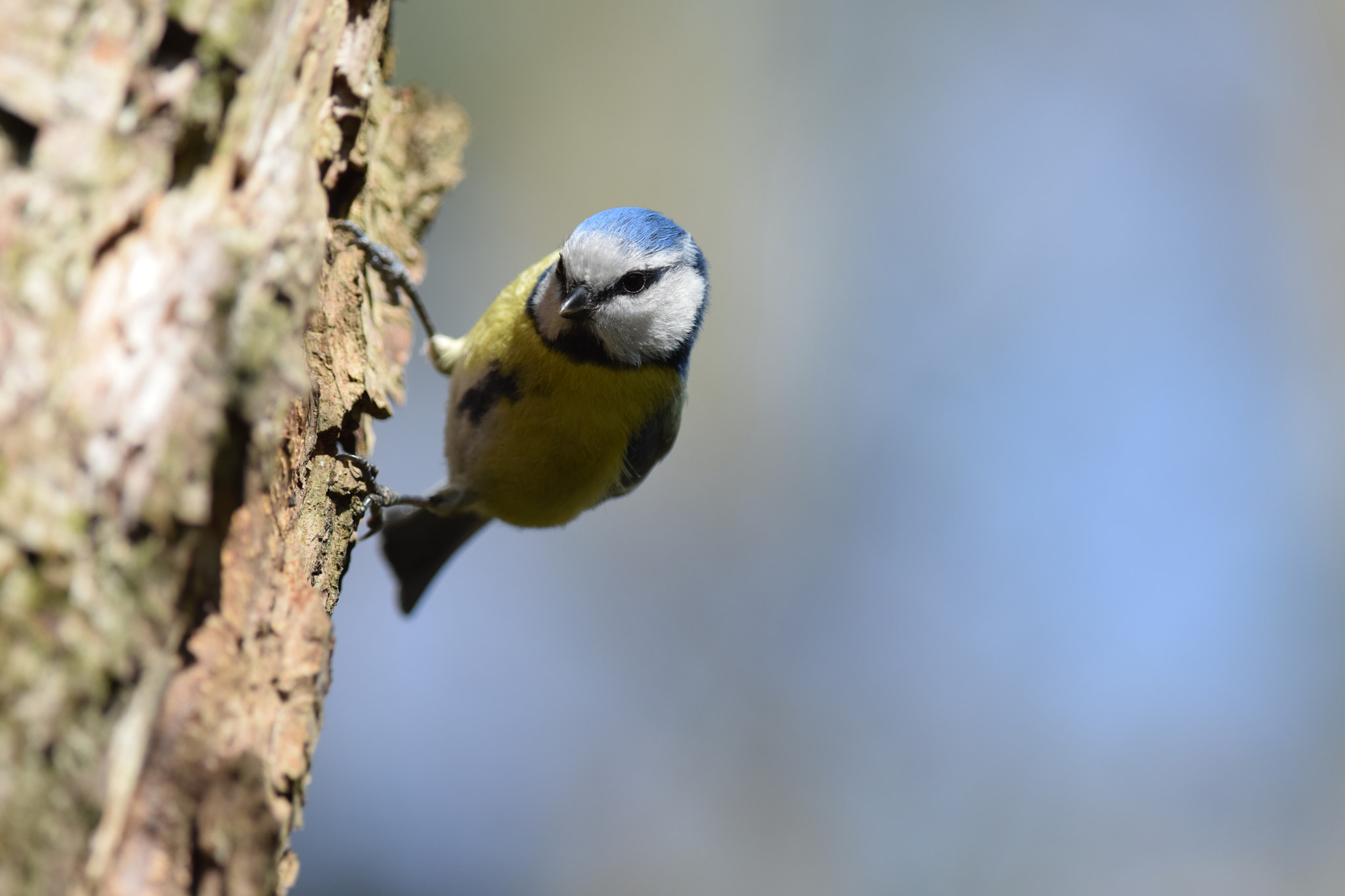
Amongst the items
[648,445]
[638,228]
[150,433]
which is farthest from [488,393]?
[150,433]

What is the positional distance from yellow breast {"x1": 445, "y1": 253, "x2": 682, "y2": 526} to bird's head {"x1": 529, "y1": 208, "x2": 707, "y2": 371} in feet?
0.15

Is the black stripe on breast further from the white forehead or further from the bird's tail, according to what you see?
the bird's tail

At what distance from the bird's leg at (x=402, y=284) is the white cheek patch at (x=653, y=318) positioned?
541mm

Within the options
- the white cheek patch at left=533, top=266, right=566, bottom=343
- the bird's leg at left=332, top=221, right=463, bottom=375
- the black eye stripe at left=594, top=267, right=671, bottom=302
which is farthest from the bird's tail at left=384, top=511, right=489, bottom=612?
the black eye stripe at left=594, top=267, right=671, bottom=302

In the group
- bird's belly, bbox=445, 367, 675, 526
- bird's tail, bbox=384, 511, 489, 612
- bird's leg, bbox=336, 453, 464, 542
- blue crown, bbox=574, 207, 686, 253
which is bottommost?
bird's tail, bbox=384, 511, 489, 612

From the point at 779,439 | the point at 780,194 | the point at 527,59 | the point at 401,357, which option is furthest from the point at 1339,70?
the point at 401,357

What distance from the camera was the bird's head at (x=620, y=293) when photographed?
2.55m

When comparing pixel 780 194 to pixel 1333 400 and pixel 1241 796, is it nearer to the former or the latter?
pixel 1333 400

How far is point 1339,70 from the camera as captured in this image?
7.09m

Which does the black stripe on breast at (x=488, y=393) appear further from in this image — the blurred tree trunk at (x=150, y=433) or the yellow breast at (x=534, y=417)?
the blurred tree trunk at (x=150, y=433)

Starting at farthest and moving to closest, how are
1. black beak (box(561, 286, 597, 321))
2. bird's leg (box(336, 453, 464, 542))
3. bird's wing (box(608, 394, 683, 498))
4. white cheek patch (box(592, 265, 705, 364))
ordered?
bird's wing (box(608, 394, 683, 498)), white cheek patch (box(592, 265, 705, 364)), black beak (box(561, 286, 597, 321)), bird's leg (box(336, 453, 464, 542))

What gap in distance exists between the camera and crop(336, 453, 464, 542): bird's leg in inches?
87.4

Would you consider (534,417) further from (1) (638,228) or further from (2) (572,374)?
(1) (638,228)

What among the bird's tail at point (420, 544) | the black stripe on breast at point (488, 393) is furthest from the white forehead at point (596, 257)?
the bird's tail at point (420, 544)
